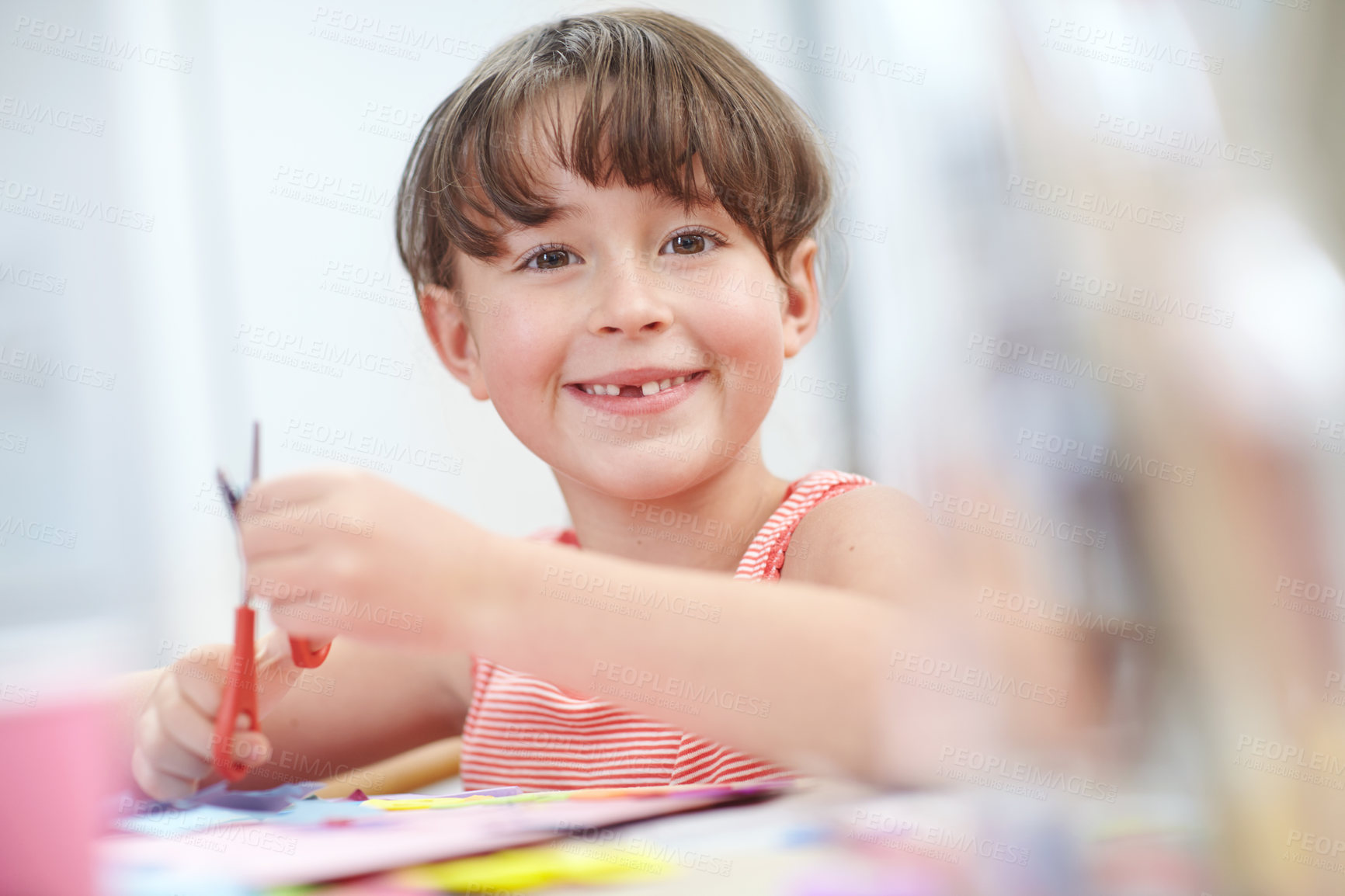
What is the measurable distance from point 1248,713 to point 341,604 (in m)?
0.28

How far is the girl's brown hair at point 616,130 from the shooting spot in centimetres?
69

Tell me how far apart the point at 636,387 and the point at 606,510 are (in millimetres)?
122

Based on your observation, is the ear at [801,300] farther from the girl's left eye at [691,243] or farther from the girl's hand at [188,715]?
the girl's hand at [188,715]

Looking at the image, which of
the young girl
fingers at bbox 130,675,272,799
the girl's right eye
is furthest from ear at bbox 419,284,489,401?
fingers at bbox 130,675,272,799

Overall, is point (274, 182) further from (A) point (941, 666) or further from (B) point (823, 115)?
(A) point (941, 666)

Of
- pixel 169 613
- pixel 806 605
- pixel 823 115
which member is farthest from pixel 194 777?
pixel 169 613

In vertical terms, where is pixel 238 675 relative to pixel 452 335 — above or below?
below

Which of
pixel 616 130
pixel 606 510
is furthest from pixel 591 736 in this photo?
pixel 616 130

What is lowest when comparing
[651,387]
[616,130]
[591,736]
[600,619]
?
[591,736]

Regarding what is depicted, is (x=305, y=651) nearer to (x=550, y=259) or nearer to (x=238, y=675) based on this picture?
(x=238, y=675)

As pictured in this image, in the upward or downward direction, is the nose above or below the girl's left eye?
below

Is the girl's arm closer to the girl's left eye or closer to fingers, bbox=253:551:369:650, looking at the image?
fingers, bbox=253:551:369:650

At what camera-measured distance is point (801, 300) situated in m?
0.86

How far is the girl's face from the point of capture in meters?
0.69
